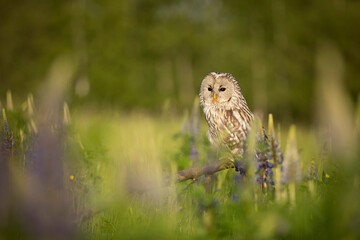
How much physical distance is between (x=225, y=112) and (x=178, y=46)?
19.1m

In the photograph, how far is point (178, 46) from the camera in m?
22.6

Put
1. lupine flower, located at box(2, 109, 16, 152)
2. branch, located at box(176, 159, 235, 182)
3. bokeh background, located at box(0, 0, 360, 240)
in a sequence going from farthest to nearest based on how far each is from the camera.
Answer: lupine flower, located at box(2, 109, 16, 152)
branch, located at box(176, 159, 235, 182)
bokeh background, located at box(0, 0, 360, 240)

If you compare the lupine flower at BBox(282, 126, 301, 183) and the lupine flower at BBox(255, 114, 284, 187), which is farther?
the lupine flower at BBox(255, 114, 284, 187)

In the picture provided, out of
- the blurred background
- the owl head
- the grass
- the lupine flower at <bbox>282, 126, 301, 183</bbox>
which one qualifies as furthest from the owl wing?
the blurred background

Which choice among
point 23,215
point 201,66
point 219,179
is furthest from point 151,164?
point 201,66

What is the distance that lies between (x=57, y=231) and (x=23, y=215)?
12 cm

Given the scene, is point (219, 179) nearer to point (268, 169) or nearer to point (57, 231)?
point (268, 169)

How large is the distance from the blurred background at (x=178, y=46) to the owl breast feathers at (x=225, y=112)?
5.96m

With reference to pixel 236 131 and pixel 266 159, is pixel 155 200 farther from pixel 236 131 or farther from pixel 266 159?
pixel 236 131

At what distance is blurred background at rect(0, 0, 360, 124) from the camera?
47.4ft

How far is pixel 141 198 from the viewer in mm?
2568

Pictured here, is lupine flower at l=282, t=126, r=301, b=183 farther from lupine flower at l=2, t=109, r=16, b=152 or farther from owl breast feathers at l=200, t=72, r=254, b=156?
lupine flower at l=2, t=109, r=16, b=152

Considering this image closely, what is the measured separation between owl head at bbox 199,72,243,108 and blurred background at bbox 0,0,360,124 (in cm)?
590

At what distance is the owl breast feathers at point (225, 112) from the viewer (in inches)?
149
